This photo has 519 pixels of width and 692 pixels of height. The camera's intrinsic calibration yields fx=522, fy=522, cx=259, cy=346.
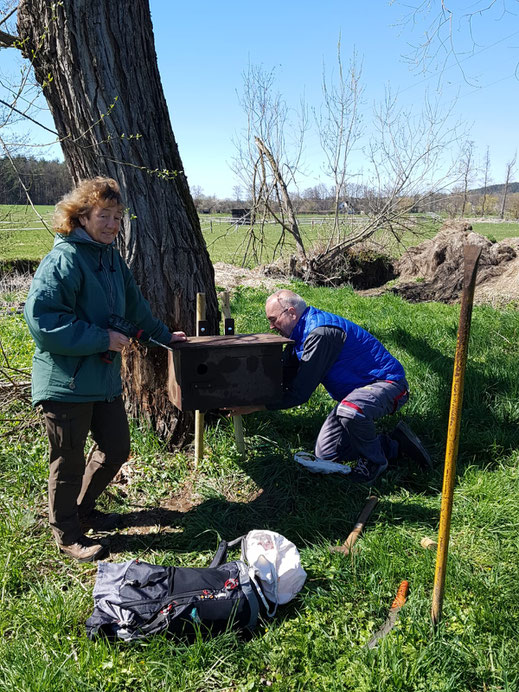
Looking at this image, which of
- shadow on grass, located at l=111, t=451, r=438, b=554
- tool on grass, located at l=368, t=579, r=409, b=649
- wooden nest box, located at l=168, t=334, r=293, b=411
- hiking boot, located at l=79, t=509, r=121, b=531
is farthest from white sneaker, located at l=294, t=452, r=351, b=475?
hiking boot, located at l=79, t=509, r=121, b=531

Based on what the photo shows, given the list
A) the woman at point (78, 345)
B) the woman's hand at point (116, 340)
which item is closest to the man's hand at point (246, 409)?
the woman at point (78, 345)

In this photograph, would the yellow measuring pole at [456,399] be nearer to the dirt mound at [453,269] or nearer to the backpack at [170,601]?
the backpack at [170,601]

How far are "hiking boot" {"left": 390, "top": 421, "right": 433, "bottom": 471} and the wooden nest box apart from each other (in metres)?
1.18

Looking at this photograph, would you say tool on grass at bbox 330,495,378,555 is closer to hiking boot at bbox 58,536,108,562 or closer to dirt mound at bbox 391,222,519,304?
hiking boot at bbox 58,536,108,562

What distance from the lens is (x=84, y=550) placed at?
3.14 metres

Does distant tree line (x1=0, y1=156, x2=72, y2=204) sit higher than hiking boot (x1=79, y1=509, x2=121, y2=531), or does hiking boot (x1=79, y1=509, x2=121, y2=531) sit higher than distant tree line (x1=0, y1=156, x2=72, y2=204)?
distant tree line (x1=0, y1=156, x2=72, y2=204)

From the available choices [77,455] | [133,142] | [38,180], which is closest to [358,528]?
[77,455]

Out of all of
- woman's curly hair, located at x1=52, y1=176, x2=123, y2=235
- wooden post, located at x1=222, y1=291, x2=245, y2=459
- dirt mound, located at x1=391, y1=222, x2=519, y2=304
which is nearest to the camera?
woman's curly hair, located at x1=52, y1=176, x2=123, y2=235

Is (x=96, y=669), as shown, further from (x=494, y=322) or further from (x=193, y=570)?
(x=494, y=322)

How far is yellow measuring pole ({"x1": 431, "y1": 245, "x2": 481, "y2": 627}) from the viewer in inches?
76.9

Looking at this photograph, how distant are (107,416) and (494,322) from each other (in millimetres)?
5382

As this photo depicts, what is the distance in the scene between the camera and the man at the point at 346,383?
3.71m

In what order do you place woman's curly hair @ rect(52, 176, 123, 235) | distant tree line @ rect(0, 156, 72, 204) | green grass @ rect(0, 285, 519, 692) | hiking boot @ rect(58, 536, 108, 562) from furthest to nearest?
distant tree line @ rect(0, 156, 72, 204) < hiking boot @ rect(58, 536, 108, 562) < woman's curly hair @ rect(52, 176, 123, 235) < green grass @ rect(0, 285, 519, 692)

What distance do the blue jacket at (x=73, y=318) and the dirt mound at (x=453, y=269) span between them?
7188 mm
